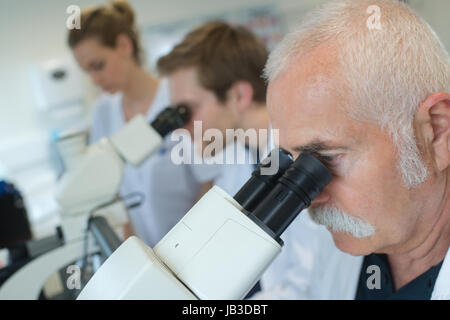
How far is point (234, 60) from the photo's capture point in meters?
1.49

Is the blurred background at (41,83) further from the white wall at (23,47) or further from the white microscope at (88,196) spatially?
the white microscope at (88,196)

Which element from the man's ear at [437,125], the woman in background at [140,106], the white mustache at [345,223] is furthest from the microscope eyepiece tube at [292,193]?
the woman in background at [140,106]

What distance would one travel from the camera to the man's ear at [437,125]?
725 mm

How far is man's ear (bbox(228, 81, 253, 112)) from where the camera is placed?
152cm

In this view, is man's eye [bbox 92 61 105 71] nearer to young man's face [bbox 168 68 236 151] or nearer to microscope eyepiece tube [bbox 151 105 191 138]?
young man's face [bbox 168 68 236 151]

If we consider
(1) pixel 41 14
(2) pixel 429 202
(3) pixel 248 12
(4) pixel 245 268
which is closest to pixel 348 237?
(2) pixel 429 202

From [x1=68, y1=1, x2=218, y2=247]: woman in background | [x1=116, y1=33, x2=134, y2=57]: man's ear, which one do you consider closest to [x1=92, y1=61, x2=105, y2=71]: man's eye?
[x1=68, y1=1, x2=218, y2=247]: woman in background

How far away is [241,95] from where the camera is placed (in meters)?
1.53

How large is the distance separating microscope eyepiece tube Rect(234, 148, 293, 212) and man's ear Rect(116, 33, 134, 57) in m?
1.49

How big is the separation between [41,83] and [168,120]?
2.15 m

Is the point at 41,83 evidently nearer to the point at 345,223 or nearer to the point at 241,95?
the point at 241,95

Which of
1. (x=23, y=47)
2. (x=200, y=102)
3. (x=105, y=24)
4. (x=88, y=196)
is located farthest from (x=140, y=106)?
(x=23, y=47)

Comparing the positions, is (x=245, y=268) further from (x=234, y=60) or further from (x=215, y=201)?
(x=234, y=60)

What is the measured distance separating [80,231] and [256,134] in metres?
0.73
